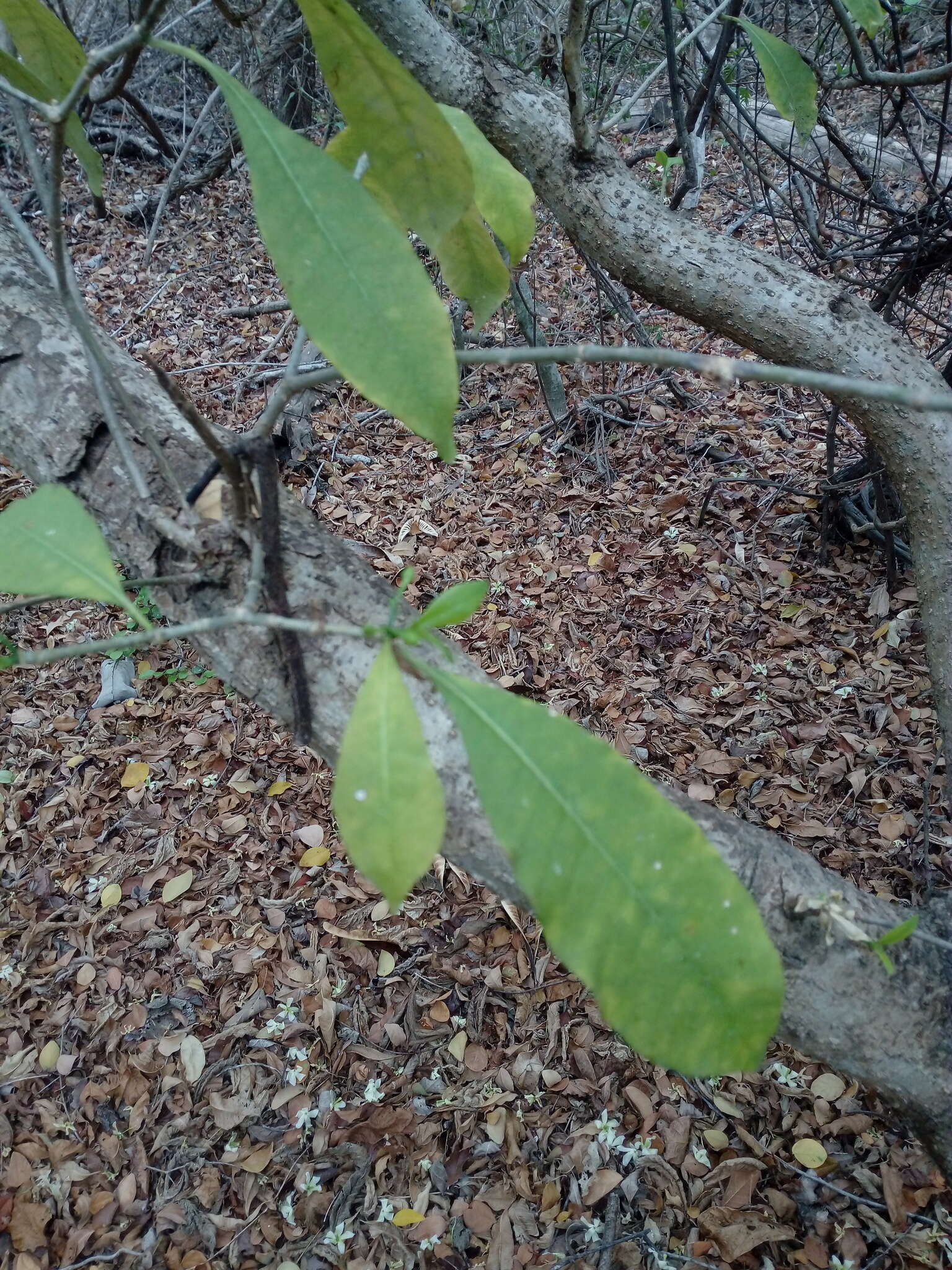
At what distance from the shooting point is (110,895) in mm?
1774

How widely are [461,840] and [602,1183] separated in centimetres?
94

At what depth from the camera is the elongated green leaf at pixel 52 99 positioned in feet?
2.44

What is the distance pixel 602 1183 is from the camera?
1244 millimetres

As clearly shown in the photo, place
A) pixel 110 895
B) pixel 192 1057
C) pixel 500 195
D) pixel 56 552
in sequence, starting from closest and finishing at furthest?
pixel 56 552, pixel 500 195, pixel 192 1057, pixel 110 895

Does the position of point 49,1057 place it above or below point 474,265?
below

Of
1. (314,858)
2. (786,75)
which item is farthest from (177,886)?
(786,75)

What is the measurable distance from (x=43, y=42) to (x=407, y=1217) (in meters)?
1.65

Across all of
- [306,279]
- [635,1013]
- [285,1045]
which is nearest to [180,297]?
[285,1045]

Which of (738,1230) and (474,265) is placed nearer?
(474,265)

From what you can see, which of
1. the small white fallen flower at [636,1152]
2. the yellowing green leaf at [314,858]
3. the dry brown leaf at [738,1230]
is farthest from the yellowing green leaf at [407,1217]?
the yellowing green leaf at [314,858]

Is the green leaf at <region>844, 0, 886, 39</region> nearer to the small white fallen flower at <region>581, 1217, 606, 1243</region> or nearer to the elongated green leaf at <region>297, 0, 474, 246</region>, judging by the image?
the elongated green leaf at <region>297, 0, 474, 246</region>

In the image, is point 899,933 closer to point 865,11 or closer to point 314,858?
point 865,11

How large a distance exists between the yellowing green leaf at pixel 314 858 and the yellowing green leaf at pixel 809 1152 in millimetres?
1066

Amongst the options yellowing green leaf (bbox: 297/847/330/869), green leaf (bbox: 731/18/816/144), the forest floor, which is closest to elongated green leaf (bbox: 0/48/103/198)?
green leaf (bbox: 731/18/816/144)
